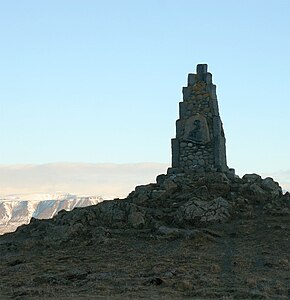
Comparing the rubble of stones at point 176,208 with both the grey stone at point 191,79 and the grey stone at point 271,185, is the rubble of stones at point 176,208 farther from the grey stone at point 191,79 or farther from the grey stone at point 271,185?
the grey stone at point 191,79

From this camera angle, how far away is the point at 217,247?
2350 cm

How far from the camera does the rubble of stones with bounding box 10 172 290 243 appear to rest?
26.8 meters

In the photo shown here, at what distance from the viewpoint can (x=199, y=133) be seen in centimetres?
3234

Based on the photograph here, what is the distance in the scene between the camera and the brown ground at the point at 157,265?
671 inches

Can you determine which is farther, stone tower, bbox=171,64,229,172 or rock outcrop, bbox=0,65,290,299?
stone tower, bbox=171,64,229,172

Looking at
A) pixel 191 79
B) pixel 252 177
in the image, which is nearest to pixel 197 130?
pixel 191 79

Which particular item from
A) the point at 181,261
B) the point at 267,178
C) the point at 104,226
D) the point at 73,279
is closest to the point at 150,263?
the point at 181,261

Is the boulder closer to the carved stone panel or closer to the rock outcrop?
the rock outcrop

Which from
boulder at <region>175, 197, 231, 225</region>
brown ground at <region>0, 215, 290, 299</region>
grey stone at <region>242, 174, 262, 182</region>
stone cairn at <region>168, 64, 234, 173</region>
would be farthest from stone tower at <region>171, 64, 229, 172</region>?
brown ground at <region>0, 215, 290, 299</region>

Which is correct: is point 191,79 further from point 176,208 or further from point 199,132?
point 176,208

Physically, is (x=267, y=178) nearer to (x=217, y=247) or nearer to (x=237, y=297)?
(x=217, y=247)

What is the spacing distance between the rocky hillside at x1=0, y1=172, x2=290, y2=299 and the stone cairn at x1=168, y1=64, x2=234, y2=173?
116cm

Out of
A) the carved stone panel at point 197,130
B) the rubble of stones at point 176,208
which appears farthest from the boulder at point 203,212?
the carved stone panel at point 197,130

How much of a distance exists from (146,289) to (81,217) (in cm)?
1131
